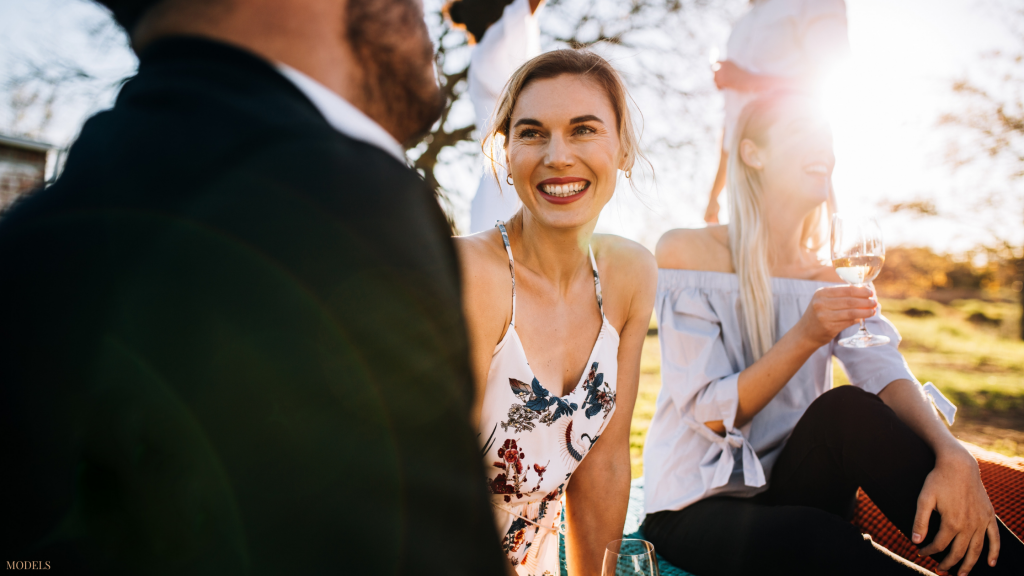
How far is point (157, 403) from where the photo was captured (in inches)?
20.6

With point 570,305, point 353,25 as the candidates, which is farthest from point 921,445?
point 353,25

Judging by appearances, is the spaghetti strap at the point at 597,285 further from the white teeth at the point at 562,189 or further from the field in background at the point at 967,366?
the field in background at the point at 967,366

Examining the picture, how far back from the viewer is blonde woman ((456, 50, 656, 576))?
192 cm

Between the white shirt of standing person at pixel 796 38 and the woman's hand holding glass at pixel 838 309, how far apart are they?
2308 millimetres

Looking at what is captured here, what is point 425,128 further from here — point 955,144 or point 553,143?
point 955,144

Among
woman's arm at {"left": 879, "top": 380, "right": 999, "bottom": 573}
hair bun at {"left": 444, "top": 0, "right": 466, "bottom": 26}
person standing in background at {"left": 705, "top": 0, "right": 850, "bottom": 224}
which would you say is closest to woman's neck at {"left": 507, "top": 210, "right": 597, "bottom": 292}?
woman's arm at {"left": 879, "top": 380, "right": 999, "bottom": 573}

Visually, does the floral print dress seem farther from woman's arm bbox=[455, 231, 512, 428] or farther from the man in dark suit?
the man in dark suit

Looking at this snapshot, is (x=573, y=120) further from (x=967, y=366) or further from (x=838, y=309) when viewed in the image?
(x=967, y=366)

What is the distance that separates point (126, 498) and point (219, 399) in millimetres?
142

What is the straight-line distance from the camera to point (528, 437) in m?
1.91

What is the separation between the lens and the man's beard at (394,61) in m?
0.80

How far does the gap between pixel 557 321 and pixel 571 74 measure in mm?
911

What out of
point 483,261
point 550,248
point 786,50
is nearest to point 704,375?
point 550,248

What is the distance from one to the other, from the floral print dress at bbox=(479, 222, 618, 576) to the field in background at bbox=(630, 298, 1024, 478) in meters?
3.20
